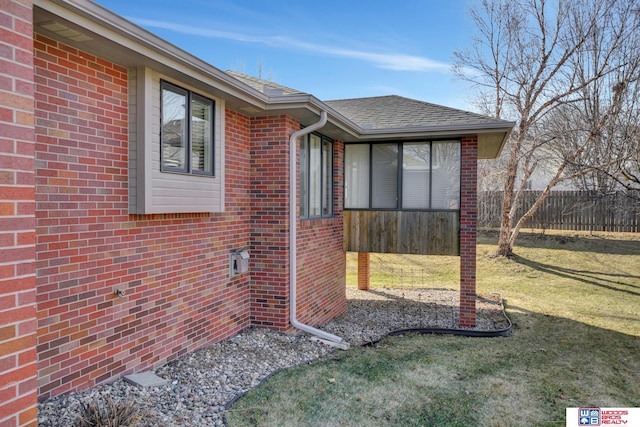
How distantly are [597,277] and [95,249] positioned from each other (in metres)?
13.7

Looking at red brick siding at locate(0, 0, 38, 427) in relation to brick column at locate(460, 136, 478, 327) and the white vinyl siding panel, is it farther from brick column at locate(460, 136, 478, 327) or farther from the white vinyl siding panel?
brick column at locate(460, 136, 478, 327)

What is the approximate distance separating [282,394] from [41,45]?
3.77 metres

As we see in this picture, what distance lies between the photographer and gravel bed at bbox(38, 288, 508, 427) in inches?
130

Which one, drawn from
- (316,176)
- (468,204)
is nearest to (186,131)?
(316,176)

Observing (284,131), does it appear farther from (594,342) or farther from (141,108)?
(594,342)

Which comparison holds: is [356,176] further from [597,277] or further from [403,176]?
[597,277]

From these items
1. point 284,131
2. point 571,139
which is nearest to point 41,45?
point 284,131

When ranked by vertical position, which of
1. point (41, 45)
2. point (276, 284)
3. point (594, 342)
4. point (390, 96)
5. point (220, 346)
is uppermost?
point (390, 96)

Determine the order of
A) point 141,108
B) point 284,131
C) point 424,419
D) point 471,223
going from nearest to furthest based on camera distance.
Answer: point 424,419
point 141,108
point 284,131
point 471,223

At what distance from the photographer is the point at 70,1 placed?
2793 mm

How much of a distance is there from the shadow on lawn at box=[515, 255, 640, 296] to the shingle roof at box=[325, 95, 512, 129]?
24.1ft

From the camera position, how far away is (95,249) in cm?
371

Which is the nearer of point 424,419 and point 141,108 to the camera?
point 424,419

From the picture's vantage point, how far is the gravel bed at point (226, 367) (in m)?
3.30
